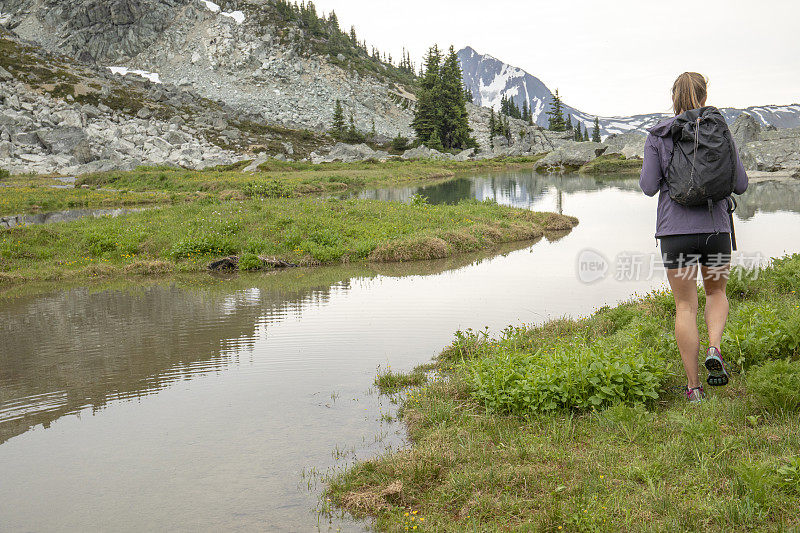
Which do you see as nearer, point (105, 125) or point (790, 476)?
point (790, 476)

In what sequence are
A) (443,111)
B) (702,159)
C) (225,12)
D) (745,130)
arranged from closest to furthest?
(702,159), (745,130), (443,111), (225,12)

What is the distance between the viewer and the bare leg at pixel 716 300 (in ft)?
17.8

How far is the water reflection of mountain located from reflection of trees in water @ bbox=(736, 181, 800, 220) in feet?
56.5

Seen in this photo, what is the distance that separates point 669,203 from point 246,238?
17079mm

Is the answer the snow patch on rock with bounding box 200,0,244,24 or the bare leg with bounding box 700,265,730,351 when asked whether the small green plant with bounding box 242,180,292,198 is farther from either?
the snow patch on rock with bounding box 200,0,244,24

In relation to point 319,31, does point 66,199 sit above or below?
below

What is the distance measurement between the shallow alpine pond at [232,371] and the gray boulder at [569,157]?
54644 mm

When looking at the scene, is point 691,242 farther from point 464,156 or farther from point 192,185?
point 464,156

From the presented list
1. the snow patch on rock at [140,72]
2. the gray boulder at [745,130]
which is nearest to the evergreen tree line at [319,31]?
the snow patch on rock at [140,72]

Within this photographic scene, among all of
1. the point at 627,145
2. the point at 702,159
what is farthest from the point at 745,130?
the point at 702,159

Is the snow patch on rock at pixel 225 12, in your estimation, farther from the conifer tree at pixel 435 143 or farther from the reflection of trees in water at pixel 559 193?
the reflection of trees in water at pixel 559 193

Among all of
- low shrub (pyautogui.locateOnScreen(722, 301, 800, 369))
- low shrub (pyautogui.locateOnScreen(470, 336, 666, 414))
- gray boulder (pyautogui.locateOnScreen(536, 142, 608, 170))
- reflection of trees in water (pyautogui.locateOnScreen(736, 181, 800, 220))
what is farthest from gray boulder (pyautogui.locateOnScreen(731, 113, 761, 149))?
low shrub (pyautogui.locateOnScreen(470, 336, 666, 414))

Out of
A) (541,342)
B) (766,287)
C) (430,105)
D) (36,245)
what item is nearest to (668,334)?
(541,342)

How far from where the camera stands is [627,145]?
80250 millimetres
